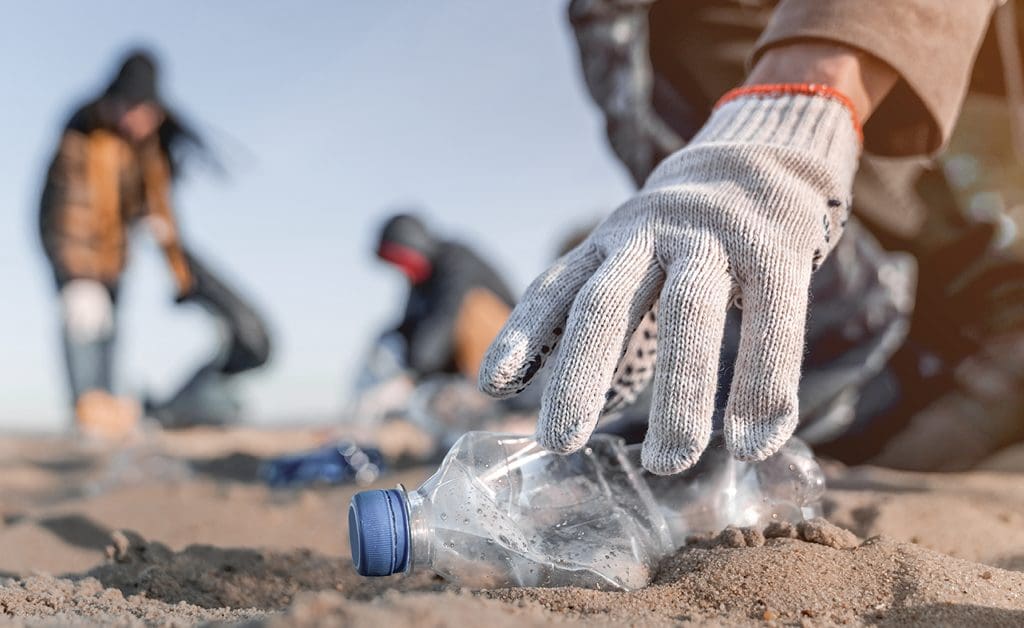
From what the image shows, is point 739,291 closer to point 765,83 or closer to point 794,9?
point 765,83

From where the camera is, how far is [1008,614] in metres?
1.09

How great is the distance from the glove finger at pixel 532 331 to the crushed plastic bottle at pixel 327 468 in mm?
2152

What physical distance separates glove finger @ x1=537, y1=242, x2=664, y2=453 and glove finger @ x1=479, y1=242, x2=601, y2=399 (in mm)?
55

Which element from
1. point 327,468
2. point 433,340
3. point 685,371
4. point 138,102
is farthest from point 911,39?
point 138,102

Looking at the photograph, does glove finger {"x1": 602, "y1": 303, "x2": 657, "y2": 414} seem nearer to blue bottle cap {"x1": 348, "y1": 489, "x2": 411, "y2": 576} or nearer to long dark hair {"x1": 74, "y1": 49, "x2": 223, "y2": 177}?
blue bottle cap {"x1": 348, "y1": 489, "x2": 411, "y2": 576}

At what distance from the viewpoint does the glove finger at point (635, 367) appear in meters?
1.53

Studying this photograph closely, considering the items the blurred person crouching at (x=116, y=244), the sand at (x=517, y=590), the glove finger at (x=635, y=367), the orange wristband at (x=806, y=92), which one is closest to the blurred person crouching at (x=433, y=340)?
the blurred person crouching at (x=116, y=244)

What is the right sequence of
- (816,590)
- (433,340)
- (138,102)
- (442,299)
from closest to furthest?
(816,590)
(433,340)
(442,299)
(138,102)

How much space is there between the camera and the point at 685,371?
1242mm

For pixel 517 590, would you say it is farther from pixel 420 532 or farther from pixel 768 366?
pixel 768 366

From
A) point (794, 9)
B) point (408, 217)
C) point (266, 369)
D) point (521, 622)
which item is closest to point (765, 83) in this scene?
point (794, 9)

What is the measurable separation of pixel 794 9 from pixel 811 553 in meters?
1.09

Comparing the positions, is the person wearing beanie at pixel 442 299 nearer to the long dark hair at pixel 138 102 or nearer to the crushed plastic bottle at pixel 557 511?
the long dark hair at pixel 138 102

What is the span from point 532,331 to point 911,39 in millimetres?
975
